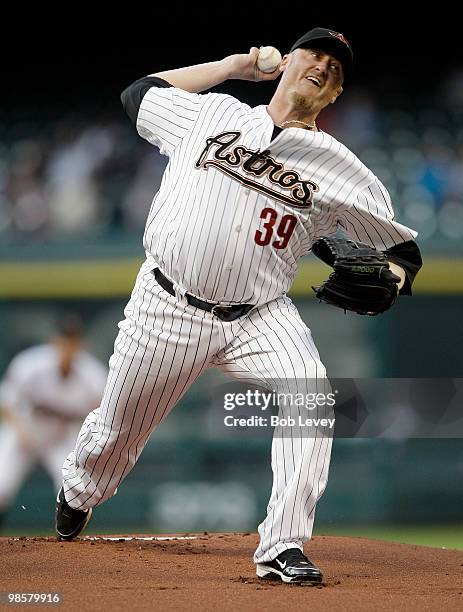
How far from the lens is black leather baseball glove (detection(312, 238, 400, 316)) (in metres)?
2.98

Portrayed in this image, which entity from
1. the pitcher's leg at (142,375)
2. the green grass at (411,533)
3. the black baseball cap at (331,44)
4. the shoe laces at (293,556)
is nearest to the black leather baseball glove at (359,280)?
the pitcher's leg at (142,375)

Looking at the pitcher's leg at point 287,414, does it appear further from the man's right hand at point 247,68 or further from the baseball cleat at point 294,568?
the man's right hand at point 247,68

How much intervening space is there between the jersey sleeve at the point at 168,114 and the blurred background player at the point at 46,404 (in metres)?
3.27

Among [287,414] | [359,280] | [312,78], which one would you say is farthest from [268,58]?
[287,414]

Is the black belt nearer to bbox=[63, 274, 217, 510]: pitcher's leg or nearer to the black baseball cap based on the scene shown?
bbox=[63, 274, 217, 510]: pitcher's leg

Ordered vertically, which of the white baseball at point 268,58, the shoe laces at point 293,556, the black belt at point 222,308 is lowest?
the shoe laces at point 293,556

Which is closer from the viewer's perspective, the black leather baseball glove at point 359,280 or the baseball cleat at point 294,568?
the baseball cleat at point 294,568

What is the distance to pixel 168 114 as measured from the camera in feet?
10.5

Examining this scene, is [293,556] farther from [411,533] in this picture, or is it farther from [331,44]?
[411,533]

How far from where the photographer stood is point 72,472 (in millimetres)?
3455

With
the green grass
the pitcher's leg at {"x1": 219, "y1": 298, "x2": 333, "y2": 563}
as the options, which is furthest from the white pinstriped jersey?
the green grass

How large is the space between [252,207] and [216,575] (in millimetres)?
1078

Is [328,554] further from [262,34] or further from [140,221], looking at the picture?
[262,34]

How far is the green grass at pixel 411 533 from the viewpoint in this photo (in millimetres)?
7086
